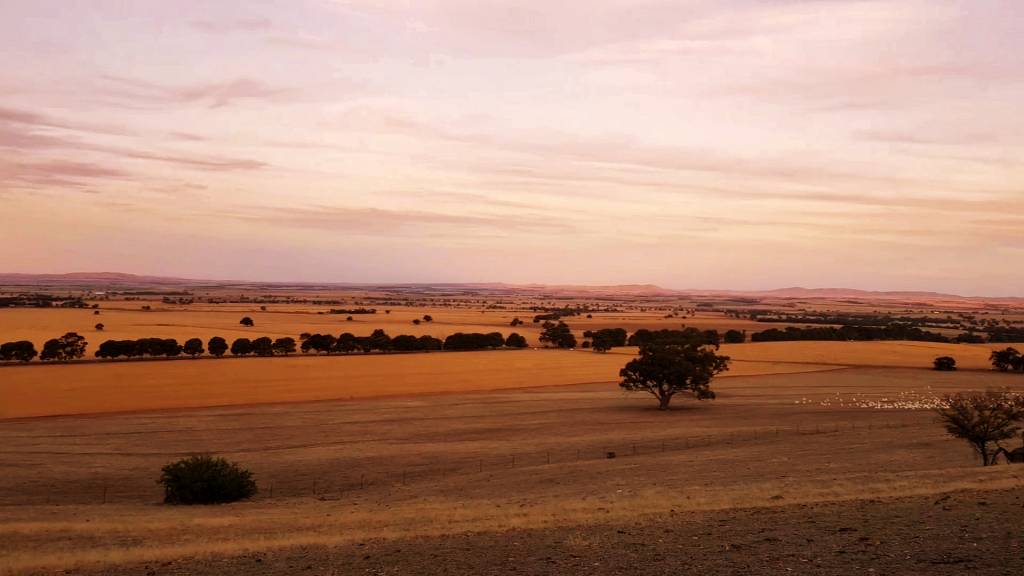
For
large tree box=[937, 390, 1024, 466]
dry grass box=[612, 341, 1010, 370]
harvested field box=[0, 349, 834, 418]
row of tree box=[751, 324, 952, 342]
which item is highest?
large tree box=[937, 390, 1024, 466]

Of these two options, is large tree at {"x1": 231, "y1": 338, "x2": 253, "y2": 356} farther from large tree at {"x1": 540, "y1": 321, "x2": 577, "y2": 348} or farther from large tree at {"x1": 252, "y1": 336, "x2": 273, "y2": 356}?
large tree at {"x1": 540, "y1": 321, "x2": 577, "y2": 348}

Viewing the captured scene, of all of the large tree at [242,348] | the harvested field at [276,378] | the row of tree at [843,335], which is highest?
the row of tree at [843,335]

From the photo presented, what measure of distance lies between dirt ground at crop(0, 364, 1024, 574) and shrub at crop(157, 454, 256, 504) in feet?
4.12

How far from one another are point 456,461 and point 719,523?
18165 mm

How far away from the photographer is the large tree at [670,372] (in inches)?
2194

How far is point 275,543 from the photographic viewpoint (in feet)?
62.1

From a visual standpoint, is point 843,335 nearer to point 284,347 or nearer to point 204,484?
point 284,347

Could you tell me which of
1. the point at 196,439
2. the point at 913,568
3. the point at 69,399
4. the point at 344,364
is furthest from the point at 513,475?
the point at 344,364

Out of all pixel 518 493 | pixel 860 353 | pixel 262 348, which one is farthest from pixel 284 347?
pixel 860 353

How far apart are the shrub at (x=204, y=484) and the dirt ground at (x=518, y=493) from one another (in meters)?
1.26

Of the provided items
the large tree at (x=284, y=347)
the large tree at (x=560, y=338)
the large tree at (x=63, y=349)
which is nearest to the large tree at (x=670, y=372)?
the large tree at (x=284, y=347)

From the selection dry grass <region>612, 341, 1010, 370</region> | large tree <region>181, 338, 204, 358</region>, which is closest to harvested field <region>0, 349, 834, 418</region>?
dry grass <region>612, 341, 1010, 370</region>

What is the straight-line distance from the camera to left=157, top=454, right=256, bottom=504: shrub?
27312 millimetres

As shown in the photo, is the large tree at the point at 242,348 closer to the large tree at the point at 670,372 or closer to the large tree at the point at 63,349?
the large tree at the point at 63,349
